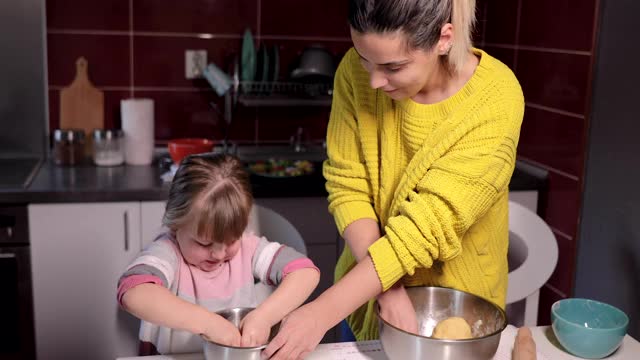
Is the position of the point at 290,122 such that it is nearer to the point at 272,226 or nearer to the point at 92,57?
the point at 92,57

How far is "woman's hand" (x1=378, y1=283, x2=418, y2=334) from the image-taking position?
4.27 feet

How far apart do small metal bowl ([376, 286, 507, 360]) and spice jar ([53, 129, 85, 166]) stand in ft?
5.48

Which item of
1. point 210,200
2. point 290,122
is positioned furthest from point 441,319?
point 290,122

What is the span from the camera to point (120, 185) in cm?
240

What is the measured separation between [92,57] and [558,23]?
1.60 meters

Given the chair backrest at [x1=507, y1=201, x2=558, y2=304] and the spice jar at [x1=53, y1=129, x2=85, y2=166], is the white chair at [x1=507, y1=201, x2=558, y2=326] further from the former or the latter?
the spice jar at [x1=53, y1=129, x2=85, y2=166]

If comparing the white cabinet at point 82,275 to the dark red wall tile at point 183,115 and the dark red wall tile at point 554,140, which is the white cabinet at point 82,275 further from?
the dark red wall tile at point 554,140

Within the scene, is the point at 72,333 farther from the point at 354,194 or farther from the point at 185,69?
the point at 354,194

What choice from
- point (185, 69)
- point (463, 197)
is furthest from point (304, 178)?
point (463, 197)

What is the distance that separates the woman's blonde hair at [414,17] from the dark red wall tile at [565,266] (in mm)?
1255

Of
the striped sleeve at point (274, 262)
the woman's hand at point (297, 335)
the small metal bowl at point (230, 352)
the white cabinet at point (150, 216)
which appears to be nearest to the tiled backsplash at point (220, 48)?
the white cabinet at point (150, 216)

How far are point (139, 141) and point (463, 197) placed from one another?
1.69 meters

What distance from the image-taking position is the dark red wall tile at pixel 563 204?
2326 millimetres

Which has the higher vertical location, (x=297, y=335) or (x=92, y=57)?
(x=92, y=57)
